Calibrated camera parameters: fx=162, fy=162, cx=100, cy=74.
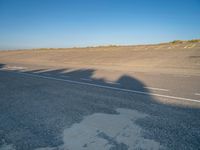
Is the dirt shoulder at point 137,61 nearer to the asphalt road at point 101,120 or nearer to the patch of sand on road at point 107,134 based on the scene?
the asphalt road at point 101,120

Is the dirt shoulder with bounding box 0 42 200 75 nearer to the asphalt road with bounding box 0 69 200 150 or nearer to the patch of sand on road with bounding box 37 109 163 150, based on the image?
the asphalt road with bounding box 0 69 200 150

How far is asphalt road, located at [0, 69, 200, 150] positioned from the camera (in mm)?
A: 3156

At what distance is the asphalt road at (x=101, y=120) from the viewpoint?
3156 mm

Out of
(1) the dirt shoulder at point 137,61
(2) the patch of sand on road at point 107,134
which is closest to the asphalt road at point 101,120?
(2) the patch of sand on road at point 107,134

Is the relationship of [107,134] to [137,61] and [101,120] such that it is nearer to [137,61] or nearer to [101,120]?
[101,120]

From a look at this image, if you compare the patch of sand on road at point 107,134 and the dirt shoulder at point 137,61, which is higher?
the dirt shoulder at point 137,61

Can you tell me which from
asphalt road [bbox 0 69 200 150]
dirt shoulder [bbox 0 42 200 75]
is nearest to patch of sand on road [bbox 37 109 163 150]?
asphalt road [bbox 0 69 200 150]

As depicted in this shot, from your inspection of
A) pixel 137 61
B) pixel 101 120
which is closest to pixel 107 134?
pixel 101 120

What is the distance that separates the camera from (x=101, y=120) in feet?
13.7

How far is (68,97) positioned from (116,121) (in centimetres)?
275

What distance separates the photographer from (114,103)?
5.47 m

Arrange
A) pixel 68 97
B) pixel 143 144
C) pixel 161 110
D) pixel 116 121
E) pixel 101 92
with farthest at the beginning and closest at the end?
1. pixel 101 92
2. pixel 68 97
3. pixel 161 110
4. pixel 116 121
5. pixel 143 144

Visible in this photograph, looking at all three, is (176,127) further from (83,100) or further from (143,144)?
(83,100)

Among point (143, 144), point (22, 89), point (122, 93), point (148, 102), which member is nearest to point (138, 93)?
point (122, 93)
